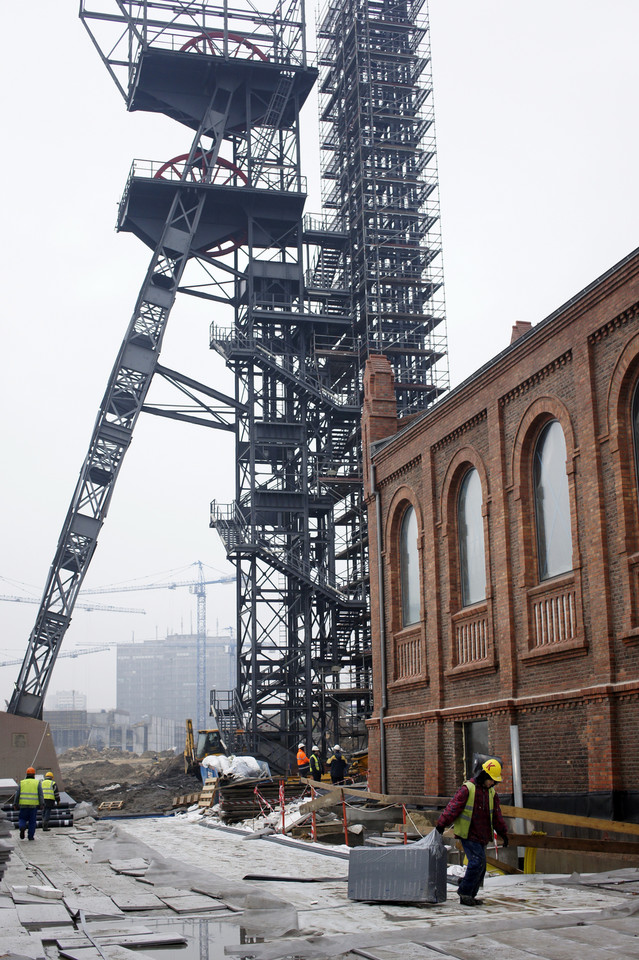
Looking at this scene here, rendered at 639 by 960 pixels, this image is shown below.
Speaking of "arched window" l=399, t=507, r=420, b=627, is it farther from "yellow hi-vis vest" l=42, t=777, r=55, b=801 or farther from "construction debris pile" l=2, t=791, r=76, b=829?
"construction debris pile" l=2, t=791, r=76, b=829

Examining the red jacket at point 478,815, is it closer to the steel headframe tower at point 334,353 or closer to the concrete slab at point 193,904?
the concrete slab at point 193,904

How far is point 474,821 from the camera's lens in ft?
33.6

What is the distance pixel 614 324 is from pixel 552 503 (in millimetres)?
3320

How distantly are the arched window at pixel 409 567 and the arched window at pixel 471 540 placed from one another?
2.05 m

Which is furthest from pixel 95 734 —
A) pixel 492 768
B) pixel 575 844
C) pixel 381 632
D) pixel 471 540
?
pixel 492 768

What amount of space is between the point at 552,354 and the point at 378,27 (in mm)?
39453

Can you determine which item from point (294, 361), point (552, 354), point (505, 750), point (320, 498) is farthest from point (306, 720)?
point (552, 354)

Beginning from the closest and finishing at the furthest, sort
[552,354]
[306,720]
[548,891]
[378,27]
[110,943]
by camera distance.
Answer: [110,943]
[548,891]
[552,354]
[306,720]
[378,27]

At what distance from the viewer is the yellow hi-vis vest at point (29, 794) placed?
2236 cm

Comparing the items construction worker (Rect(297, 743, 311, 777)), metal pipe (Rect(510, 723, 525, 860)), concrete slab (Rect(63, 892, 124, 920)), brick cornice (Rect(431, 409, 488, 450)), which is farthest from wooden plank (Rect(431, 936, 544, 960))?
construction worker (Rect(297, 743, 311, 777))

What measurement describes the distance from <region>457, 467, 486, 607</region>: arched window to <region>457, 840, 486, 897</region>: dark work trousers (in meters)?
9.61

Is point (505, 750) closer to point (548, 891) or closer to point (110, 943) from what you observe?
point (548, 891)

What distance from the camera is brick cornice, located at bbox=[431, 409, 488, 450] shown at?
19750 mm

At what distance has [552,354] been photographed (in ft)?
56.3
